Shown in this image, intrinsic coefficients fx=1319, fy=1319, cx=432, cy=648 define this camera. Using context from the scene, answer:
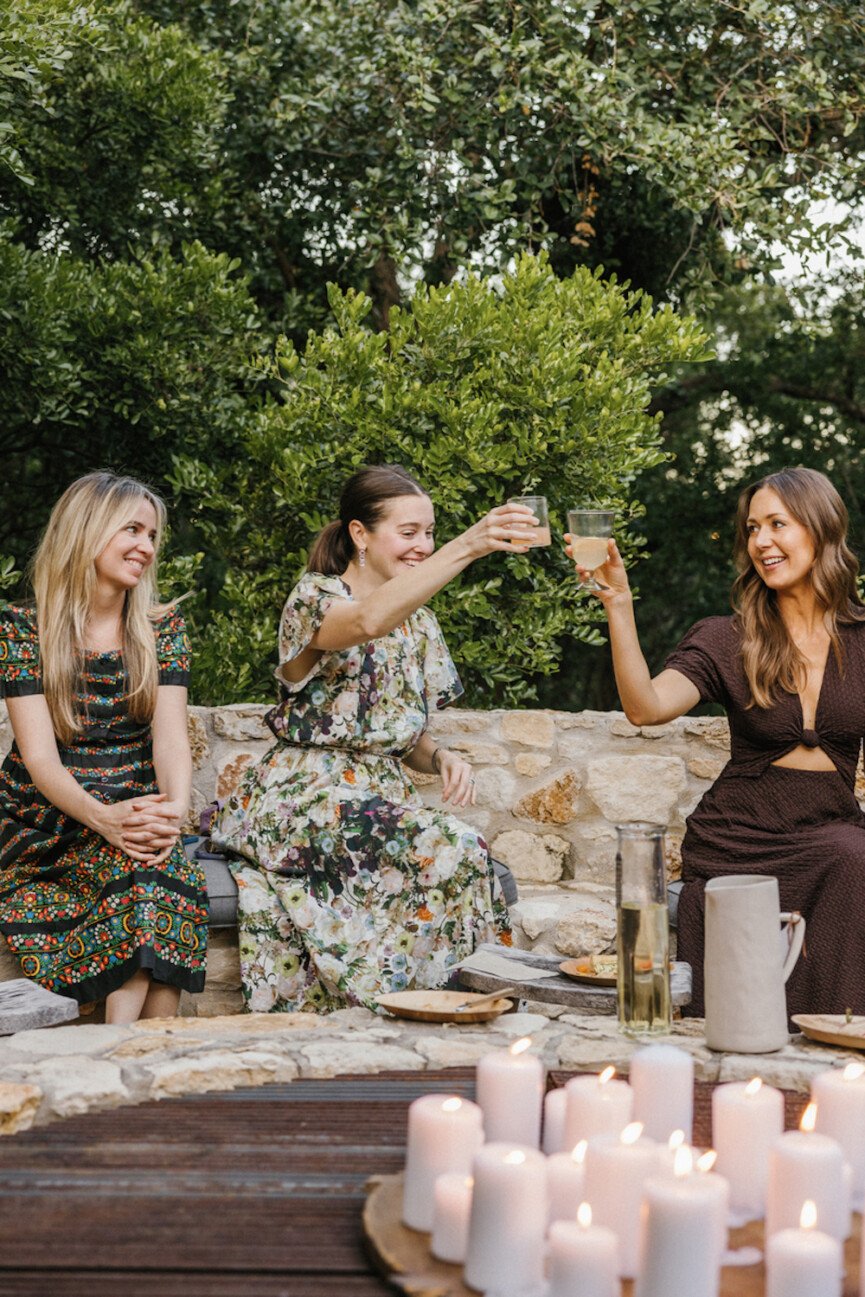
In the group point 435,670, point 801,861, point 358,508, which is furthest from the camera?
point 435,670

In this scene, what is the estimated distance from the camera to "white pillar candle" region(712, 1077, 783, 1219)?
4.67ft

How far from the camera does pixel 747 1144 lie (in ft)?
4.69

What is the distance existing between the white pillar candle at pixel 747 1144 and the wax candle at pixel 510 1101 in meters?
0.21

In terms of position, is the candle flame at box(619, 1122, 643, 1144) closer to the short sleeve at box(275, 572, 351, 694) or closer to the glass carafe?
the glass carafe

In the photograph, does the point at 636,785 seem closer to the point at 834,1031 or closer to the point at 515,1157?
the point at 834,1031

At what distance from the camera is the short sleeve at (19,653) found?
10.9ft

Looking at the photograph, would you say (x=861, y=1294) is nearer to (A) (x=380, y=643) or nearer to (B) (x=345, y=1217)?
(B) (x=345, y=1217)

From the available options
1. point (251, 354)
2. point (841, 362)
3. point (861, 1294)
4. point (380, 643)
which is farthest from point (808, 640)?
point (841, 362)

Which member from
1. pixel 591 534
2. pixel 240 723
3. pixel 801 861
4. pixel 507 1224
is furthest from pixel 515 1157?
pixel 240 723

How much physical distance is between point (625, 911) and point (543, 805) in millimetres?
2357

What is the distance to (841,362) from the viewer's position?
342 inches

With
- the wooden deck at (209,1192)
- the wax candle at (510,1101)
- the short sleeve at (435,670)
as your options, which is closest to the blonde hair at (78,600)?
the short sleeve at (435,670)

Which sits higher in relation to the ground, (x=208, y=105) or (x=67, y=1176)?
(x=208, y=105)

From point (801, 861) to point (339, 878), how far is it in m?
1.18
